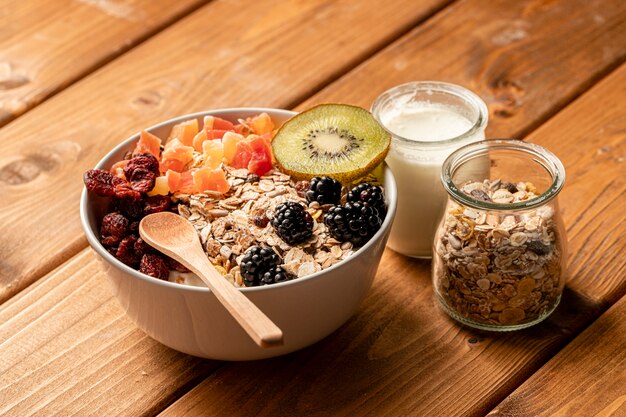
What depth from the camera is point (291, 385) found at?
1.07 m

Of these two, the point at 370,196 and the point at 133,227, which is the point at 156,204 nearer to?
the point at 133,227

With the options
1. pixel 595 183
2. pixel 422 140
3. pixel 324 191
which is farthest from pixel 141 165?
pixel 595 183

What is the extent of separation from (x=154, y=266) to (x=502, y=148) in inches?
18.3

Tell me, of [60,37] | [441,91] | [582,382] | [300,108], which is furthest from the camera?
[60,37]

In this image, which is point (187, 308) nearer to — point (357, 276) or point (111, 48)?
point (357, 276)

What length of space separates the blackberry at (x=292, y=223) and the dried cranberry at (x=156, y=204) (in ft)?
0.49

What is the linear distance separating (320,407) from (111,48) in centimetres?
88

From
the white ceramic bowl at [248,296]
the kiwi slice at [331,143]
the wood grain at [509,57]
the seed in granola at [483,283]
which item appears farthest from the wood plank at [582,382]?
the wood grain at [509,57]

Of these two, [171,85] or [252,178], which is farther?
[171,85]

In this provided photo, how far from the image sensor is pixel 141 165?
115cm

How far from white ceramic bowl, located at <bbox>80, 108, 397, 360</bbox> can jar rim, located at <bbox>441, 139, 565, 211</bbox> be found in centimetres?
8

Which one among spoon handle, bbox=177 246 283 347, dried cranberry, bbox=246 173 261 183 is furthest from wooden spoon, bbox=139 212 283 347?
dried cranberry, bbox=246 173 261 183

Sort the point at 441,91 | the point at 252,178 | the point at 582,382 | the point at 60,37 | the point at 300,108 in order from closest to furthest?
the point at 582,382 → the point at 252,178 → the point at 441,91 → the point at 300,108 → the point at 60,37

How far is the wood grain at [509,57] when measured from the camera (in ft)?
4.90
